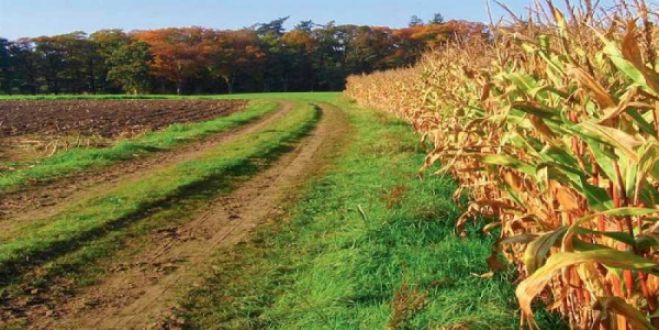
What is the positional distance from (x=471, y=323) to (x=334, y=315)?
39.7 inches

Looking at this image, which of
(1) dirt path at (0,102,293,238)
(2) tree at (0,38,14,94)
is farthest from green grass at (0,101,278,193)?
(2) tree at (0,38,14,94)

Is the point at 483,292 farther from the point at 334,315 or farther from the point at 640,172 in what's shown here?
the point at 640,172

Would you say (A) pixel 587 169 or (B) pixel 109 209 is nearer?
(A) pixel 587 169

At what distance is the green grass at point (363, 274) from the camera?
4.09 metres

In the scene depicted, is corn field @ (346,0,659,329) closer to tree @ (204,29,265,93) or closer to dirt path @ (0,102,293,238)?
dirt path @ (0,102,293,238)

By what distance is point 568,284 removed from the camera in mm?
3191

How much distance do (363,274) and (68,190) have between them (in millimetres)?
6005

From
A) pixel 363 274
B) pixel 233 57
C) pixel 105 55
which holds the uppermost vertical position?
pixel 105 55

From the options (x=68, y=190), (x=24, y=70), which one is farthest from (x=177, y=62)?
(x=68, y=190)

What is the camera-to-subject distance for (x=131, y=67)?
73.5 metres

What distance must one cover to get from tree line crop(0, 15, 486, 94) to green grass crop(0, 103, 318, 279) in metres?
59.1

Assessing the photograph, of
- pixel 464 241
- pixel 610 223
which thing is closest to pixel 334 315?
pixel 464 241

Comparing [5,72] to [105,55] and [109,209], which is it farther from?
[109,209]

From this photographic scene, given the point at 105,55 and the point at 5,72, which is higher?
the point at 105,55
